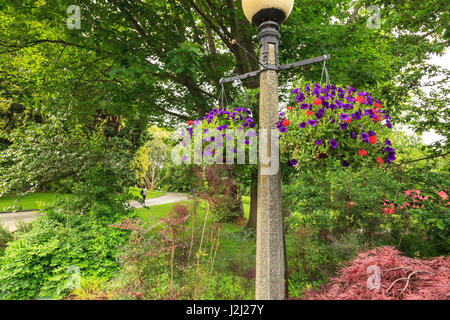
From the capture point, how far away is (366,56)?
443 cm

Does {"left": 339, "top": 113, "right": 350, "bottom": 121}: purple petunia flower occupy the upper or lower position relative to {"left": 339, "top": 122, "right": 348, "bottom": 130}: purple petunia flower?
upper

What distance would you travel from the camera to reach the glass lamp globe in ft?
5.19

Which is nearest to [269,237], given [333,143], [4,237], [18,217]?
[333,143]

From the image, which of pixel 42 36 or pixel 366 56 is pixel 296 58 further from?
pixel 42 36

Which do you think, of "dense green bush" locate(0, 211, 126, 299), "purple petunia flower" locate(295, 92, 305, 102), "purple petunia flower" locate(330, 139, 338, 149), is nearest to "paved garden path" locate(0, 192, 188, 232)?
"dense green bush" locate(0, 211, 126, 299)

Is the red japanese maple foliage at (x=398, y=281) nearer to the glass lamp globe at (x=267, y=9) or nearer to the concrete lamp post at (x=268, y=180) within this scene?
the concrete lamp post at (x=268, y=180)

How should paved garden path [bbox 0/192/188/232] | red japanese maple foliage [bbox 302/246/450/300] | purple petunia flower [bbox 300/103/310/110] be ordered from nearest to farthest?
red japanese maple foliage [bbox 302/246/450/300], purple petunia flower [bbox 300/103/310/110], paved garden path [bbox 0/192/188/232]

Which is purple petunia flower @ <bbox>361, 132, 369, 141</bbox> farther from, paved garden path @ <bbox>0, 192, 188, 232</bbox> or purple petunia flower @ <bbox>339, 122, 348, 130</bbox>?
paved garden path @ <bbox>0, 192, 188, 232</bbox>

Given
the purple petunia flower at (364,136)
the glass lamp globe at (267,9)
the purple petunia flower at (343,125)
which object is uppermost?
the glass lamp globe at (267,9)

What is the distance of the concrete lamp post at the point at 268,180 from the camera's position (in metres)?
1.50

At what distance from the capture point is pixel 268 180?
1.58 m

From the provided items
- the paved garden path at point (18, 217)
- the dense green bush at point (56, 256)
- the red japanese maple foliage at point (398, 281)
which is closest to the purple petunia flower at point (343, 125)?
the red japanese maple foliage at point (398, 281)
